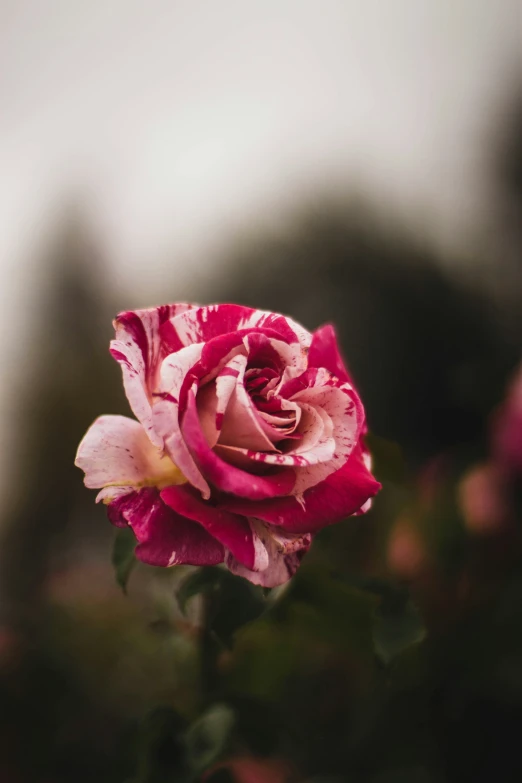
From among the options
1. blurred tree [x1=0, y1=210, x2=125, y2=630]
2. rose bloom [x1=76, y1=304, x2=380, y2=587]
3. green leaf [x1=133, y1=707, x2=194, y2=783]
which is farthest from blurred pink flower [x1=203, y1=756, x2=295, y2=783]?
blurred tree [x1=0, y1=210, x2=125, y2=630]

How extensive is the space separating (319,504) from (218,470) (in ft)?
0.12

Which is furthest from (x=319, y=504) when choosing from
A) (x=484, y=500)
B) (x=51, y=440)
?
(x=51, y=440)

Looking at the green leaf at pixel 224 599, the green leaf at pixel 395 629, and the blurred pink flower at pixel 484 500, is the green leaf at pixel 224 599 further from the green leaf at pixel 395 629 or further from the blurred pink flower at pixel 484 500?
the blurred pink flower at pixel 484 500

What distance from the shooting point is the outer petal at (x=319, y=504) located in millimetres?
222

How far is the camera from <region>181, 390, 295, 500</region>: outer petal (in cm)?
21

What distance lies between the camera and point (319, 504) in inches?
8.9

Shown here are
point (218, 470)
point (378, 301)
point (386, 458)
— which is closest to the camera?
point (218, 470)

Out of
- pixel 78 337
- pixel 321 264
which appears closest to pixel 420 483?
pixel 78 337

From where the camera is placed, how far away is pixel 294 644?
1.30 ft

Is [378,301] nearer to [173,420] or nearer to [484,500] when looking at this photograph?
[484,500]

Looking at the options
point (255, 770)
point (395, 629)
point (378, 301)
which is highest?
point (395, 629)

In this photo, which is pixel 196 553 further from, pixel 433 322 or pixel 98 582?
pixel 433 322

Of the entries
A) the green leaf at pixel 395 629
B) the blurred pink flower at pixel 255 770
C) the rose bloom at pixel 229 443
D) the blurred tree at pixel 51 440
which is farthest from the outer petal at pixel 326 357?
the blurred tree at pixel 51 440

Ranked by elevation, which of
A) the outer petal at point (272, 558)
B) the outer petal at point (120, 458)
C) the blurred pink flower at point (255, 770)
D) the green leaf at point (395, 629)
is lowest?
the blurred pink flower at point (255, 770)
